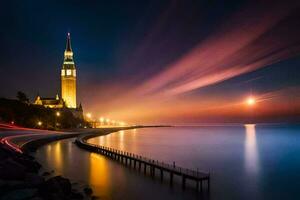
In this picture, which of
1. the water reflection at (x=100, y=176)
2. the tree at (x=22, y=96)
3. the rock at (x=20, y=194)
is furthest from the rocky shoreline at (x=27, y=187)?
the tree at (x=22, y=96)

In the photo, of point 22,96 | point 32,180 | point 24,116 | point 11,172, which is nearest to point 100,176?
point 32,180

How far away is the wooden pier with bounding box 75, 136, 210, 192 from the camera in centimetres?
3414

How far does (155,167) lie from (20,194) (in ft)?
74.3

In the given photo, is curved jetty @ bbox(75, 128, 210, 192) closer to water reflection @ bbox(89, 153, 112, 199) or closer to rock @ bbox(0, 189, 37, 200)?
water reflection @ bbox(89, 153, 112, 199)

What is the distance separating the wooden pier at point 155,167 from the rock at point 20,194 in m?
16.9

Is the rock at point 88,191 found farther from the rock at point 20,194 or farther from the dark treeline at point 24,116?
the dark treeline at point 24,116

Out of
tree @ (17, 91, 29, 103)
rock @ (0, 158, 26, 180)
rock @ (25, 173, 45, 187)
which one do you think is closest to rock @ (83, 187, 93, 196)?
rock @ (25, 173, 45, 187)

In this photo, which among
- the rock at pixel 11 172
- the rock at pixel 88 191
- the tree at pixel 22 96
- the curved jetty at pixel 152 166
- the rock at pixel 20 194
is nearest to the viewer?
the rock at pixel 20 194

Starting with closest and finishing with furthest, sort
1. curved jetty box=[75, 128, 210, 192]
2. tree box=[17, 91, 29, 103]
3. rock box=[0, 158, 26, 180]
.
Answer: rock box=[0, 158, 26, 180], curved jetty box=[75, 128, 210, 192], tree box=[17, 91, 29, 103]

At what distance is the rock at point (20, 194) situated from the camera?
21.5 m

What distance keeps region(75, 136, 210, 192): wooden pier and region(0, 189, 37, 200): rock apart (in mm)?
16850

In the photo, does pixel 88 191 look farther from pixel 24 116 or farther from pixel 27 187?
pixel 24 116

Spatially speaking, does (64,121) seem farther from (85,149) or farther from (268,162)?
(268,162)

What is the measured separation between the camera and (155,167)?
4238cm
